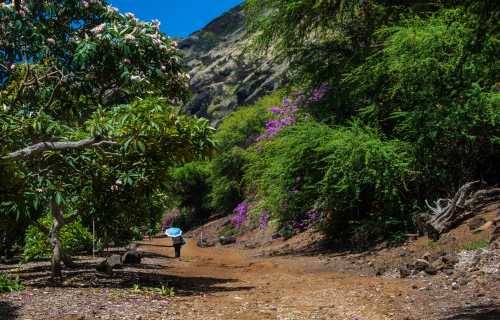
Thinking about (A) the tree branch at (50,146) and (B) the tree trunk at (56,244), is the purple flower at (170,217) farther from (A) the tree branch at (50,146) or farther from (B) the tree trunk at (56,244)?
(A) the tree branch at (50,146)

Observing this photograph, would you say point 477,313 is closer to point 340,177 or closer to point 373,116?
point 340,177

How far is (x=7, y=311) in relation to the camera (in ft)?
23.5

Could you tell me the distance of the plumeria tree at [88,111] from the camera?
29.8 feet

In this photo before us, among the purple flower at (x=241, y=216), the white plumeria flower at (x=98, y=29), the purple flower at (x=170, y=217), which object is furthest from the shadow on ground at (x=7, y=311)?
the purple flower at (x=170, y=217)

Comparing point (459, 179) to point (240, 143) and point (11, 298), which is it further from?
point (240, 143)

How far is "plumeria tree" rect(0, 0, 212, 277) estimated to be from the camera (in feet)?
29.8

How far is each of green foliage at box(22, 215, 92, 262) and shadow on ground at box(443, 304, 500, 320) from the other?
12795mm

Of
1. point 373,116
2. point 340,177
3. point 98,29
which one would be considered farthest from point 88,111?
point 373,116

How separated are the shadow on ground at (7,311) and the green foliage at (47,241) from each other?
27.9ft

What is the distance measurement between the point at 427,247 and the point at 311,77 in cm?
911

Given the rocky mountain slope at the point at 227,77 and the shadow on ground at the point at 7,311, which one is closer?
the shadow on ground at the point at 7,311

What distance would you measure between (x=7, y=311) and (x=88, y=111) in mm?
6417

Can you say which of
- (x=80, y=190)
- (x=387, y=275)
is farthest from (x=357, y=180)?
(x=80, y=190)

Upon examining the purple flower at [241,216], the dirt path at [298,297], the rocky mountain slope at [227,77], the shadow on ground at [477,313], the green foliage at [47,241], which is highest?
the rocky mountain slope at [227,77]
